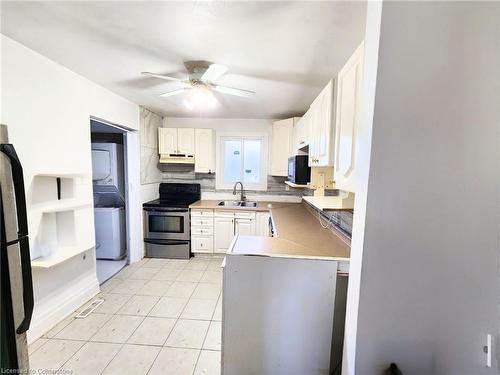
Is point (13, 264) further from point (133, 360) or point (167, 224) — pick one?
point (167, 224)

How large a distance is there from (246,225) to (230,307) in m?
2.12

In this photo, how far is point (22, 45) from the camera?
1.69 meters

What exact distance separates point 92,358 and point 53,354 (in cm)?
32

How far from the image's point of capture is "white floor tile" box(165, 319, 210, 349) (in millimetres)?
1869

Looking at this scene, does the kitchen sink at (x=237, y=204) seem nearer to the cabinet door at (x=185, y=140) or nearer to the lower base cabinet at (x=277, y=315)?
the cabinet door at (x=185, y=140)

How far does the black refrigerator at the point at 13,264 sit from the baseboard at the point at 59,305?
2.75 ft

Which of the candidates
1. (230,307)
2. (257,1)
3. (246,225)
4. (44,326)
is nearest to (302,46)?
(257,1)

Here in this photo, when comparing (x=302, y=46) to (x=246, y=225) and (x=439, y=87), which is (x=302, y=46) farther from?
(x=246, y=225)

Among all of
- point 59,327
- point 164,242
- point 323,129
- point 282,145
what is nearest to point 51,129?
point 59,327

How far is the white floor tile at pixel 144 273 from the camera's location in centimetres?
299

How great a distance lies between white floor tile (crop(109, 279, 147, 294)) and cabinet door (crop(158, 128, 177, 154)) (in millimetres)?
2054

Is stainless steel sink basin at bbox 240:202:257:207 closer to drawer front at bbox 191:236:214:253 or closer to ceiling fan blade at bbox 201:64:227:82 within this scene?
drawer front at bbox 191:236:214:253

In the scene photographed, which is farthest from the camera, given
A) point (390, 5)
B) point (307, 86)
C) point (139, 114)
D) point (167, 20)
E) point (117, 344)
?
point (139, 114)

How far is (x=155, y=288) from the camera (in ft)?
8.95
